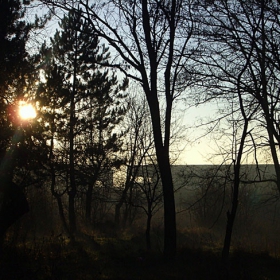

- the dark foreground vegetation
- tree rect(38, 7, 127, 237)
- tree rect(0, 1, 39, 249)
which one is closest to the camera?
the dark foreground vegetation

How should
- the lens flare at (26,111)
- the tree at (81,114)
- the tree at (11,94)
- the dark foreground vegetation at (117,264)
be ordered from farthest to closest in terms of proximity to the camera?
the tree at (81,114), the lens flare at (26,111), the tree at (11,94), the dark foreground vegetation at (117,264)

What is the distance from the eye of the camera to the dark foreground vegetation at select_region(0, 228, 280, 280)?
703 centimetres

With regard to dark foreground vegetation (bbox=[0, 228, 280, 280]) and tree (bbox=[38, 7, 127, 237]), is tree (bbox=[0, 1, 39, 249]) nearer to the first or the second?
dark foreground vegetation (bbox=[0, 228, 280, 280])

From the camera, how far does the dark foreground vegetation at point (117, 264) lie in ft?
23.1

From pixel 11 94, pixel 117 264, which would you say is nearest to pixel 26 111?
pixel 11 94

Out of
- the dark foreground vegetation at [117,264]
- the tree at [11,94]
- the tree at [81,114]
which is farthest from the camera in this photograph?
the tree at [81,114]

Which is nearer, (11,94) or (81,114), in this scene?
(11,94)

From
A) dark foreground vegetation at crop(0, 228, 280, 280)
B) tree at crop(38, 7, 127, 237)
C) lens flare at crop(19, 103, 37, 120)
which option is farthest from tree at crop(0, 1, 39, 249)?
tree at crop(38, 7, 127, 237)

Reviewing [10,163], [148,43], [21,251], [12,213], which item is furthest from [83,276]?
[148,43]

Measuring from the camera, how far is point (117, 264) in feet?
30.5

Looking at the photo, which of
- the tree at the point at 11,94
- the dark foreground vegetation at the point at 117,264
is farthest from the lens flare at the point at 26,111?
the dark foreground vegetation at the point at 117,264

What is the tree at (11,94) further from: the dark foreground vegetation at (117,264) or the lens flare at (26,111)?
the dark foreground vegetation at (117,264)

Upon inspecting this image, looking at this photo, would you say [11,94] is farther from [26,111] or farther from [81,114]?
[81,114]

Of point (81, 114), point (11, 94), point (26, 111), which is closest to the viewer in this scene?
point (11, 94)
